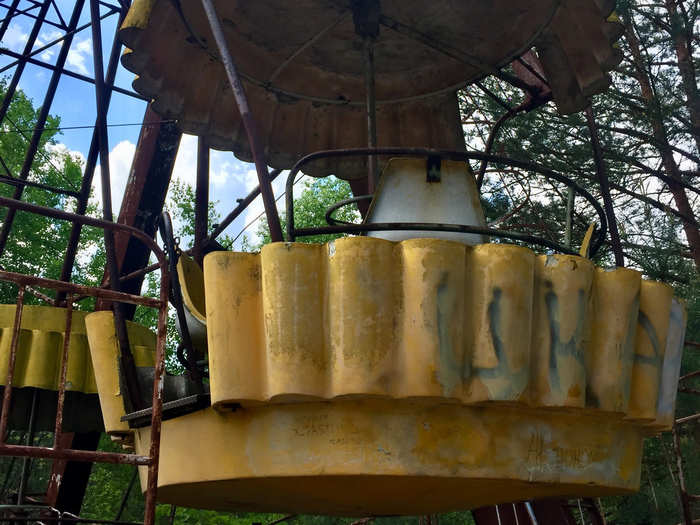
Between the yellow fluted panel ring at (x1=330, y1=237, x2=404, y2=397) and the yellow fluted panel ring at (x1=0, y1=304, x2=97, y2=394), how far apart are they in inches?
128

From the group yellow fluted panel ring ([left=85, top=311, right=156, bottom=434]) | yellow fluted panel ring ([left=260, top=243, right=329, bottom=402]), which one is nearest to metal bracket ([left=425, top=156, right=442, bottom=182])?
yellow fluted panel ring ([left=260, top=243, right=329, bottom=402])

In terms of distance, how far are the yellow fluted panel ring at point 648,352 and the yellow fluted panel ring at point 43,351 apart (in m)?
4.14

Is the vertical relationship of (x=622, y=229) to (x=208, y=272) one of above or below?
above

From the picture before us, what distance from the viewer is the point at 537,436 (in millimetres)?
3994

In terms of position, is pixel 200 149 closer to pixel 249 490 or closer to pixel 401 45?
pixel 401 45

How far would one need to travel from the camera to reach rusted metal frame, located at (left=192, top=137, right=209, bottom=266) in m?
6.75

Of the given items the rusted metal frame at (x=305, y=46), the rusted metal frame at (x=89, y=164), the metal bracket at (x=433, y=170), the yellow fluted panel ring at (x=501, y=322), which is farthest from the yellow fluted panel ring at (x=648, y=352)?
the rusted metal frame at (x=89, y=164)

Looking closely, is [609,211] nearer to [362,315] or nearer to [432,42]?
[432,42]

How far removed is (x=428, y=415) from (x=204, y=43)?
13.0 ft

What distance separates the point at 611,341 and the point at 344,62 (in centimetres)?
418

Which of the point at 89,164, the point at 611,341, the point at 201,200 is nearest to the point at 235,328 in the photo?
the point at 611,341

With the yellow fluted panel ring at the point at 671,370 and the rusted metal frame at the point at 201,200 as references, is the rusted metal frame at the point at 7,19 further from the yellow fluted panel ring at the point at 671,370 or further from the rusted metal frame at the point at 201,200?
the yellow fluted panel ring at the point at 671,370

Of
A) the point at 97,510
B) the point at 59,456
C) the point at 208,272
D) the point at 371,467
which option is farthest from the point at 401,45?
the point at 97,510

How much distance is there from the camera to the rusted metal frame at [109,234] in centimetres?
482
